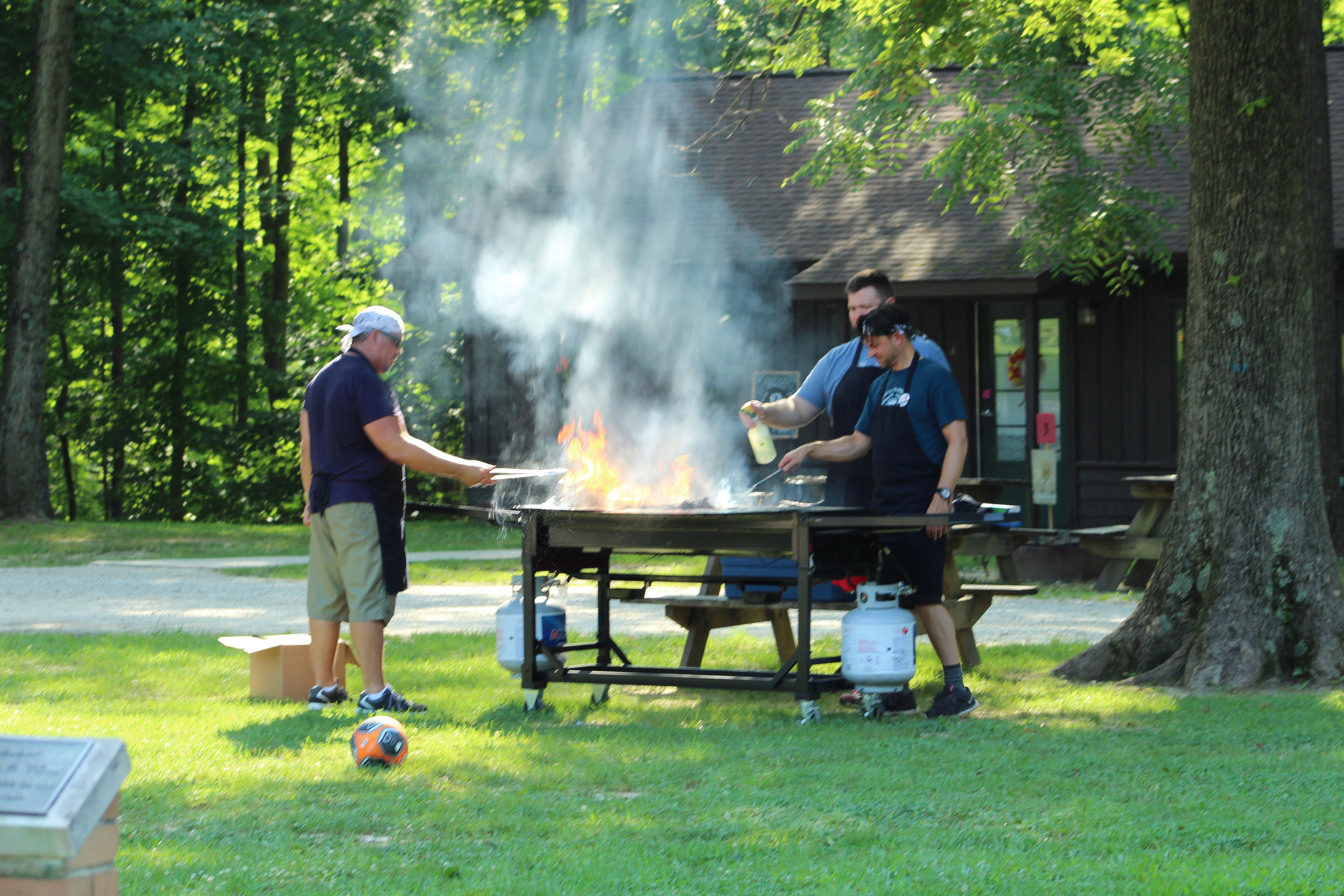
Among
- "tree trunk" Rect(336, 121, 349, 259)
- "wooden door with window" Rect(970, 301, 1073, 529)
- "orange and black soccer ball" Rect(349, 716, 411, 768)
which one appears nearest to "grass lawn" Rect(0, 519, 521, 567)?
"wooden door with window" Rect(970, 301, 1073, 529)

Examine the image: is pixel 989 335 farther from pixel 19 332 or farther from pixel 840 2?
pixel 19 332

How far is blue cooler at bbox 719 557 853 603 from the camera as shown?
311 inches

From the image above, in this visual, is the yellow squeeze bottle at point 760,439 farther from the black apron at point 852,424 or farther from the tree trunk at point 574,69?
the tree trunk at point 574,69

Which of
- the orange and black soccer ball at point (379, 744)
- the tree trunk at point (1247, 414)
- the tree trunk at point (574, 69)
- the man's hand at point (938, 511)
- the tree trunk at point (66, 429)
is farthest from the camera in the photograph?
the tree trunk at point (66, 429)

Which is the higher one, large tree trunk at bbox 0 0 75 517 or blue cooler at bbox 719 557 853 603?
large tree trunk at bbox 0 0 75 517

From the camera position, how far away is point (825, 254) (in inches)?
696

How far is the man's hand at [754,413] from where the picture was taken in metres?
7.65

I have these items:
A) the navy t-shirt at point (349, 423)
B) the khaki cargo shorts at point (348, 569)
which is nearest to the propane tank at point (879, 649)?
the khaki cargo shorts at point (348, 569)

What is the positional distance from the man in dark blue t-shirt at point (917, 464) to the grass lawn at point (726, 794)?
37 centimetres

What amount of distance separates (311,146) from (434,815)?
29.6 meters

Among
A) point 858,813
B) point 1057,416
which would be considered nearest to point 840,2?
point 1057,416

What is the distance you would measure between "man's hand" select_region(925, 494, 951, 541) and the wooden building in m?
8.69

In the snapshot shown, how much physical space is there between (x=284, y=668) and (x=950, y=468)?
139 inches

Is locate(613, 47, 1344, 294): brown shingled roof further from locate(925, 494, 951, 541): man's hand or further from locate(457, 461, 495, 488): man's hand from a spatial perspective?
locate(925, 494, 951, 541): man's hand
